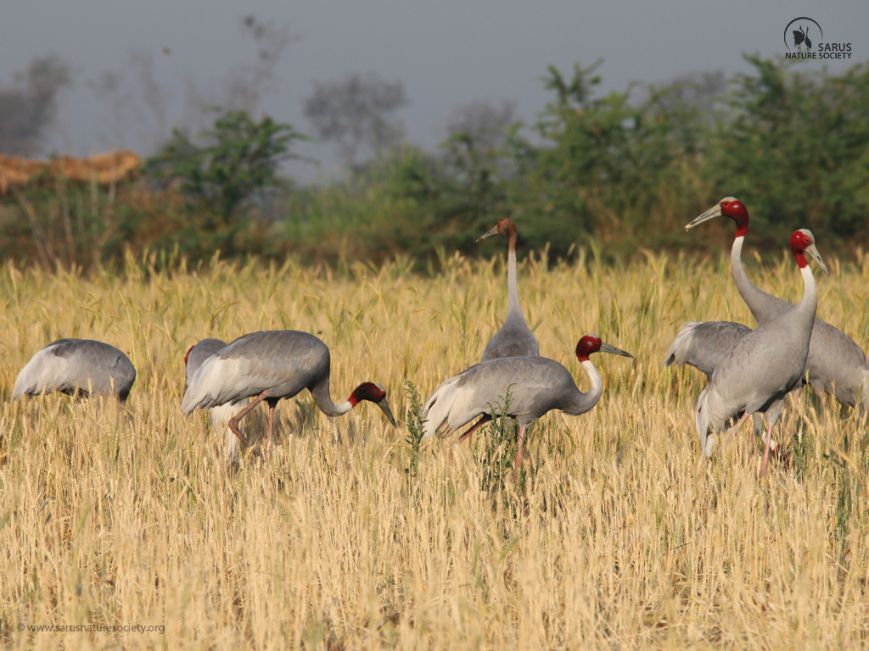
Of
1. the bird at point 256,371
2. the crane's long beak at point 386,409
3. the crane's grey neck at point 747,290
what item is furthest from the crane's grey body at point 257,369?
the crane's grey neck at point 747,290

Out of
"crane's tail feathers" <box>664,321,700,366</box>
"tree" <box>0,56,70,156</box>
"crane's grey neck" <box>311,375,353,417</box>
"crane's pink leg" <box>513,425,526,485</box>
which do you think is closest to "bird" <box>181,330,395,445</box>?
"crane's grey neck" <box>311,375,353,417</box>

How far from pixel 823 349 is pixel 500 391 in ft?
7.99

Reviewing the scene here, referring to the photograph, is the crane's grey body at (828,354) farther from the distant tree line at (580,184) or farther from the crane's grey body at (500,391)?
the distant tree line at (580,184)

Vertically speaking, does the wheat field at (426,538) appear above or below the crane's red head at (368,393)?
below

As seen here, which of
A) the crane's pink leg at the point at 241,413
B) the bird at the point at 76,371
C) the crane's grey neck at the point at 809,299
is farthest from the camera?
the bird at the point at 76,371

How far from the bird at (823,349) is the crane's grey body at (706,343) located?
0.31 m

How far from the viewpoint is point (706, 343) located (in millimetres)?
7066

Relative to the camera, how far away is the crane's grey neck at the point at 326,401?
263 inches

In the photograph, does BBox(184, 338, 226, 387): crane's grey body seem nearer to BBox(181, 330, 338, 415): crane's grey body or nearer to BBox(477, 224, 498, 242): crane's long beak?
BBox(181, 330, 338, 415): crane's grey body

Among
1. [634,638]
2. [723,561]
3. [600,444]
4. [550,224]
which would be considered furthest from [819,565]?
[550,224]

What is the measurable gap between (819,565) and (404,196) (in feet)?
49.7

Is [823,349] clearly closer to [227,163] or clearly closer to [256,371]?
[256,371]

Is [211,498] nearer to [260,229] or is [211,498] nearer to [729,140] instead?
[260,229]

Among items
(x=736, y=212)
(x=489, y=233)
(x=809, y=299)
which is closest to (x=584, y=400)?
(x=809, y=299)
